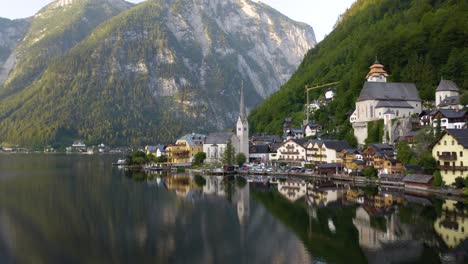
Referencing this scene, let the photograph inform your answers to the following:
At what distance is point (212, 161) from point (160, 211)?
4863cm

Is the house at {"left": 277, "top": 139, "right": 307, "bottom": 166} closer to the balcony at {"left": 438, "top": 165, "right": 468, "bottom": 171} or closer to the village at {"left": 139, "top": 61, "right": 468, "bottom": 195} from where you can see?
the village at {"left": 139, "top": 61, "right": 468, "bottom": 195}

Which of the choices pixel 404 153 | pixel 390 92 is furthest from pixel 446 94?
pixel 404 153

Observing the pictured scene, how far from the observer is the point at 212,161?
93.1 m

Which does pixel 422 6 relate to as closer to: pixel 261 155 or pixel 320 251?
pixel 261 155

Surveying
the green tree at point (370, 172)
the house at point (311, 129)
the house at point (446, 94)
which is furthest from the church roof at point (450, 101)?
the house at point (311, 129)

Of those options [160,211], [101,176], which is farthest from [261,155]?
[160,211]

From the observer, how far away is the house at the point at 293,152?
260ft

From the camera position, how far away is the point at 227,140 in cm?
9075

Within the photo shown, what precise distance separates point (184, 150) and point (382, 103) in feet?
147

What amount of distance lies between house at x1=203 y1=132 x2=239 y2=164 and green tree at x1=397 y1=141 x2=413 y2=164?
125ft

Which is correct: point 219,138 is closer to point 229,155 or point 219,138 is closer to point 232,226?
point 229,155

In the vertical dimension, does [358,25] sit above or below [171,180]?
above

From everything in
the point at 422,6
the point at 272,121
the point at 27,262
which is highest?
the point at 422,6

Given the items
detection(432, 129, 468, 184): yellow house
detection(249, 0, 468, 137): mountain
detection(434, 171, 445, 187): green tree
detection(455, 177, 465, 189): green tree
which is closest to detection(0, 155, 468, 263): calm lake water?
detection(455, 177, 465, 189): green tree
